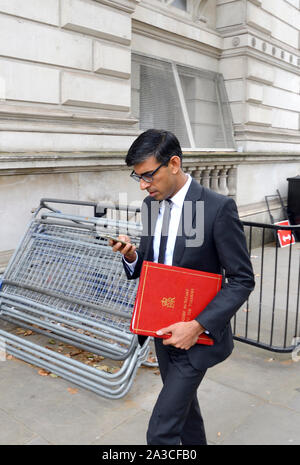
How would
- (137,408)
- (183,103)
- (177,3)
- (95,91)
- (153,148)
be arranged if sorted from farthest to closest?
1. (183,103)
2. (177,3)
3. (95,91)
4. (137,408)
5. (153,148)

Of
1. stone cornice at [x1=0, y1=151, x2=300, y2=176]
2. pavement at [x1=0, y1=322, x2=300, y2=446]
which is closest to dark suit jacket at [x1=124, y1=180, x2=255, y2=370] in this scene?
pavement at [x1=0, y1=322, x2=300, y2=446]

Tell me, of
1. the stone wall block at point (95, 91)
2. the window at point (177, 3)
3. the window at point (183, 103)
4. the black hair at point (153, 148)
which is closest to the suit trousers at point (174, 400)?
the black hair at point (153, 148)

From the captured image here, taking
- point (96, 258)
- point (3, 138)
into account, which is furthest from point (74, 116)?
point (96, 258)

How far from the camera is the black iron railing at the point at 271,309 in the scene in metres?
4.65

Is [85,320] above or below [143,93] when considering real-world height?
below

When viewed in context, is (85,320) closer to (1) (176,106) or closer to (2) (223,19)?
(1) (176,106)

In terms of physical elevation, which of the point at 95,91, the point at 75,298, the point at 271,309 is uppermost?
the point at 95,91

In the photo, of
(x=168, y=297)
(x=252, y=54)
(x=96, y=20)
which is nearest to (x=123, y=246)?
(x=168, y=297)

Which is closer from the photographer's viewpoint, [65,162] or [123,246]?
[123,246]

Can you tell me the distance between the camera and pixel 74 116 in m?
6.31

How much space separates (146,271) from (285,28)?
11.0 meters

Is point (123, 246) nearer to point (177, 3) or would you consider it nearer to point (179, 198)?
point (179, 198)

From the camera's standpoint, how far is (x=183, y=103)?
965 centimetres

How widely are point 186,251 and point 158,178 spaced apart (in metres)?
0.38
